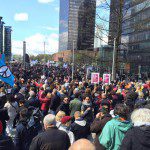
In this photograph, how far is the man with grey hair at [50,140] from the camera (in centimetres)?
460

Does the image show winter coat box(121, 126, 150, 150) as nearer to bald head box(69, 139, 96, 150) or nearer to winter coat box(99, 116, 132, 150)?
winter coat box(99, 116, 132, 150)

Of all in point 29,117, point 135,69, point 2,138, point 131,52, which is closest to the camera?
point 2,138

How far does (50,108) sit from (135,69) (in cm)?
5046

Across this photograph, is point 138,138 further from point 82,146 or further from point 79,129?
point 79,129

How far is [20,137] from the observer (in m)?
6.27

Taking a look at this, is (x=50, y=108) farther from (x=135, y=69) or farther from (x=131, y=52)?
(x=131, y=52)

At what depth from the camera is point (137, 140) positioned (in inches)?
148

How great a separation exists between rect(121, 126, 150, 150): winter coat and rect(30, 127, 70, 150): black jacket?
3.97 ft

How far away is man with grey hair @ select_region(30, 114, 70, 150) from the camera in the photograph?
4602mm

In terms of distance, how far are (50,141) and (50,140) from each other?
0.01 m

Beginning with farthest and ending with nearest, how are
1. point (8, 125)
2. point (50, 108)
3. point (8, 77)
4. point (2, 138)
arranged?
point (8, 77)
point (50, 108)
point (8, 125)
point (2, 138)

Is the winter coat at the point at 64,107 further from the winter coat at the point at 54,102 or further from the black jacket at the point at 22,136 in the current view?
the black jacket at the point at 22,136

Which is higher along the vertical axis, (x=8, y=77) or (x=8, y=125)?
(x=8, y=77)

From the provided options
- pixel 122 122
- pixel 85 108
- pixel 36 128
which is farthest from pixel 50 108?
pixel 122 122
